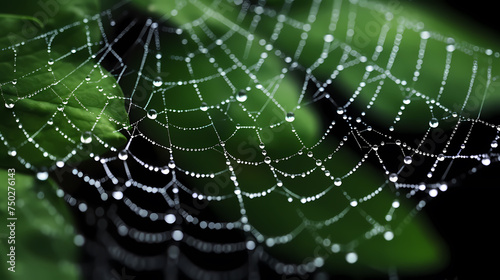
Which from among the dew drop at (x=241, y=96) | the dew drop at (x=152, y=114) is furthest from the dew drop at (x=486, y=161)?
the dew drop at (x=152, y=114)

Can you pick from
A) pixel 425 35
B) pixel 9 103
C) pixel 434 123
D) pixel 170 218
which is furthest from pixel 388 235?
pixel 9 103

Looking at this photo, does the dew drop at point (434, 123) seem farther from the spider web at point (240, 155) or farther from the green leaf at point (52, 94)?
the green leaf at point (52, 94)

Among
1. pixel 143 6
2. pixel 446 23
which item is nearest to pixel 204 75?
pixel 143 6

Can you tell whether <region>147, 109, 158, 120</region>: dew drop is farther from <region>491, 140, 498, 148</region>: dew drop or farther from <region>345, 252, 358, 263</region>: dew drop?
<region>491, 140, 498, 148</region>: dew drop

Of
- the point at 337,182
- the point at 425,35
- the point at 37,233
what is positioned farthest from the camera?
the point at 425,35

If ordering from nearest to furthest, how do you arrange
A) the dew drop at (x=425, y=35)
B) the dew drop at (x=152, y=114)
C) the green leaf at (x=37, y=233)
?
the green leaf at (x=37, y=233), the dew drop at (x=152, y=114), the dew drop at (x=425, y=35)

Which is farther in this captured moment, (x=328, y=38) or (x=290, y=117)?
(x=328, y=38)

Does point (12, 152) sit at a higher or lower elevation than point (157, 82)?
lower

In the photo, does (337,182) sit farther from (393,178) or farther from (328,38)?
(328,38)
